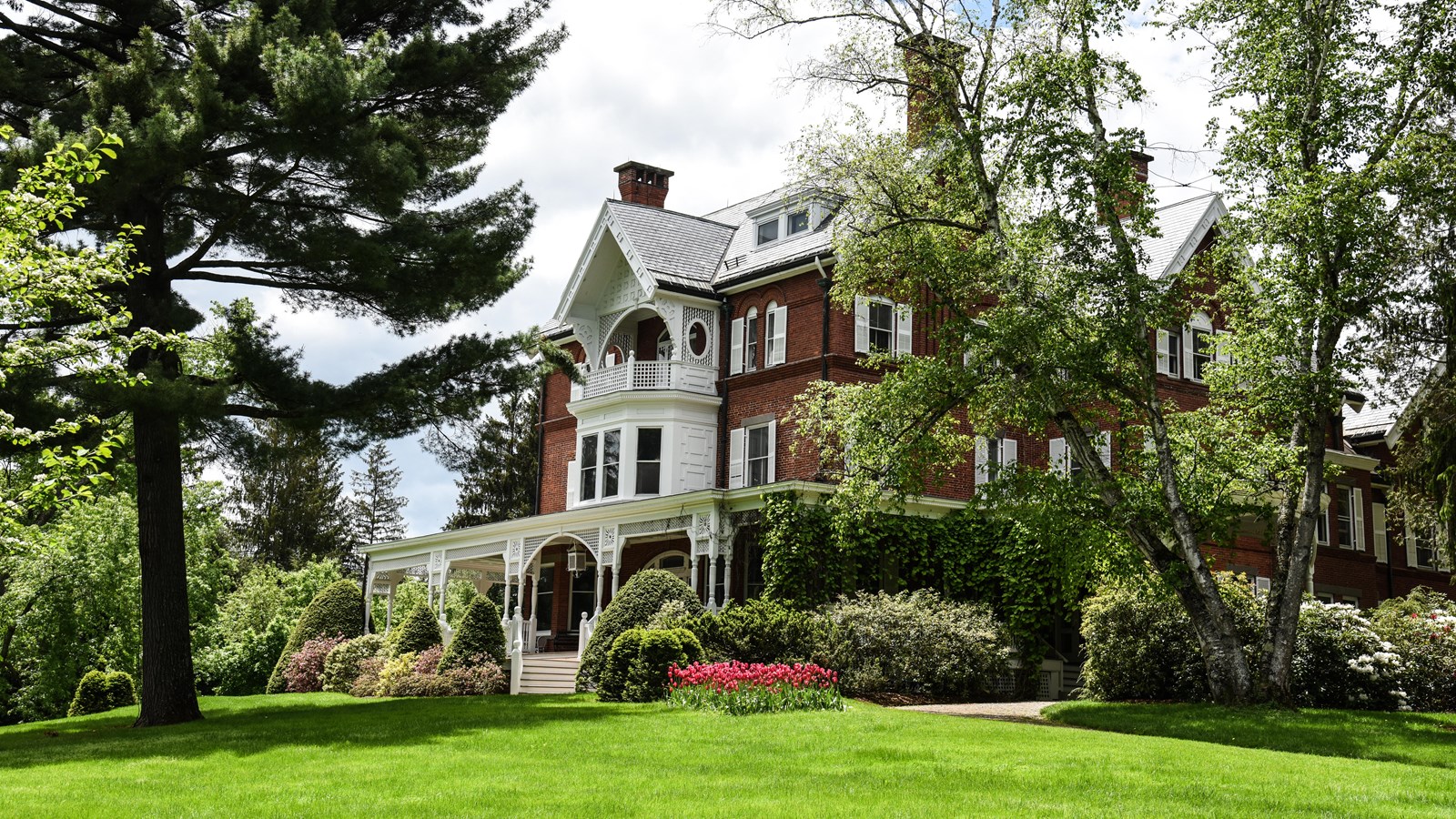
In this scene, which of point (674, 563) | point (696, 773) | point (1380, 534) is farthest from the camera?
point (1380, 534)

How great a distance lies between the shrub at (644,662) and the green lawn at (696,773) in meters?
2.78

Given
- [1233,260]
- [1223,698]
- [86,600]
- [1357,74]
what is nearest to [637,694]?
[1223,698]

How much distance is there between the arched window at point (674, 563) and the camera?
102 ft

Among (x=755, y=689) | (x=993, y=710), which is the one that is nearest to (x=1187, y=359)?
(x=993, y=710)

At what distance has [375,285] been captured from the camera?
19.0 meters

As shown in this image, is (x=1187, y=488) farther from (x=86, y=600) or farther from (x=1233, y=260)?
(x=86, y=600)

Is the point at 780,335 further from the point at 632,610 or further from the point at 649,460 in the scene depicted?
the point at 632,610

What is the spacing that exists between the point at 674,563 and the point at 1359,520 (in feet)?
62.9

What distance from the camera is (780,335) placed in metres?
29.5

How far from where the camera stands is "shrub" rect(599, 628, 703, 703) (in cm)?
1986

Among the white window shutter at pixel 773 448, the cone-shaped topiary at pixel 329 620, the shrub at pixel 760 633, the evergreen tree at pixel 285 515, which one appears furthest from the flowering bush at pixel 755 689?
the evergreen tree at pixel 285 515

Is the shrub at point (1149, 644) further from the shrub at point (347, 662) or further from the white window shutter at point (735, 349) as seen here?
the shrub at point (347, 662)

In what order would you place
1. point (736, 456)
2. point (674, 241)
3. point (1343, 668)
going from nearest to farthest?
point (1343, 668) → point (736, 456) → point (674, 241)

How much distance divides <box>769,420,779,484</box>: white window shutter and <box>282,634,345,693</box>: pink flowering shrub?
10.4 meters
